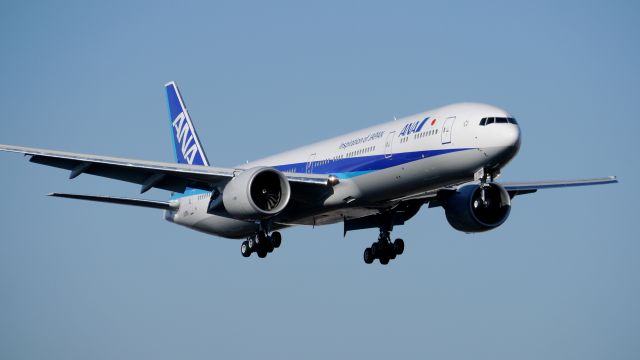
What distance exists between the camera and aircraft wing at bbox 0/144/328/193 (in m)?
38.9

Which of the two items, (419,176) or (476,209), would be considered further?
(476,209)

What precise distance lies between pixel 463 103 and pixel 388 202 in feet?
18.6

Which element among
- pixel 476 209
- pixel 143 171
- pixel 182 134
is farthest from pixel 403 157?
pixel 182 134

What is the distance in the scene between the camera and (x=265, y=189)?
40.5 m

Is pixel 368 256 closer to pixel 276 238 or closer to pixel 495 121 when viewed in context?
pixel 276 238

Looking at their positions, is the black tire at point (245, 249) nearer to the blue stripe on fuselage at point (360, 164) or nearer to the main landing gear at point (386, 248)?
the blue stripe on fuselage at point (360, 164)

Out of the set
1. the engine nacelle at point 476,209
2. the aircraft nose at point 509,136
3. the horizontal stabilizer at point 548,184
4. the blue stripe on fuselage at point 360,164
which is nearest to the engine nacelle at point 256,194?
the blue stripe on fuselage at point 360,164

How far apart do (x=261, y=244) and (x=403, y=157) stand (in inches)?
331

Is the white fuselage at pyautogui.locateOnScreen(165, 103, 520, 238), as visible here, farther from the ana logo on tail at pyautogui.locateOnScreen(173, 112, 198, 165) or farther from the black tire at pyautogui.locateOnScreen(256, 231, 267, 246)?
the ana logo on tail at pyautogui.locateOnScreen(173, 112, 198, 165)

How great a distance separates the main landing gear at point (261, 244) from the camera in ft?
142

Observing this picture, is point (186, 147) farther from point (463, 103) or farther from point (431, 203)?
point (463, 103)

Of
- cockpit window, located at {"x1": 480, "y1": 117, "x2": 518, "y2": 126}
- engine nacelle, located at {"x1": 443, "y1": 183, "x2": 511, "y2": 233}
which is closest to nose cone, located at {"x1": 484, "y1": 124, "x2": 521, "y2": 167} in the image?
cockpit window, located at {"x1": 480, "y1": 117, "x2": 518, "y2": 126}

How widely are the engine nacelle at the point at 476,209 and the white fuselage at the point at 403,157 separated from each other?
2655 millimetres

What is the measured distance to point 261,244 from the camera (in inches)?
1700
